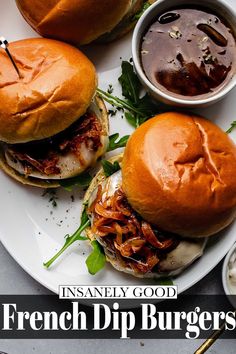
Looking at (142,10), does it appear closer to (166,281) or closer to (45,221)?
(45,221)

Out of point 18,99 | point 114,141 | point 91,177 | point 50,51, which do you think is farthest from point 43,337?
point 50,51

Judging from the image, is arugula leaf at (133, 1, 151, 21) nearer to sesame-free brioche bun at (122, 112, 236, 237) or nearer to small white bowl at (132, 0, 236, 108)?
small white bowl at (132, 0, 236, 108)

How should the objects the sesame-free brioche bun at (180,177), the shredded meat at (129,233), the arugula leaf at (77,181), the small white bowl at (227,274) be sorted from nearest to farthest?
1. the sesame-free brioche bun at (180,177)
2. the shredded meat at (129,233)
3. the small white bowl at (227,274)
4. the arugula leaf at (77,181)

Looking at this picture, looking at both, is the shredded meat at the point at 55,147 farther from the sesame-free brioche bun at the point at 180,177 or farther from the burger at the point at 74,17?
the burger at the point at 74,17

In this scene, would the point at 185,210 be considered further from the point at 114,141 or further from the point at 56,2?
the point at 56,2

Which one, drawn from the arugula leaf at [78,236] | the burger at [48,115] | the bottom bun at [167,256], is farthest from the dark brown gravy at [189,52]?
the arugula leaf at [78,236]

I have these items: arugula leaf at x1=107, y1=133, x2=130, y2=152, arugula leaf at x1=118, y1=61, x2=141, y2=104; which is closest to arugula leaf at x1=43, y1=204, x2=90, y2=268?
arugula leaf at x1=107, y1=133, x2=130, y2=152

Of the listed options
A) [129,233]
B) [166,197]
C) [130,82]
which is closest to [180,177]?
[166,197]
